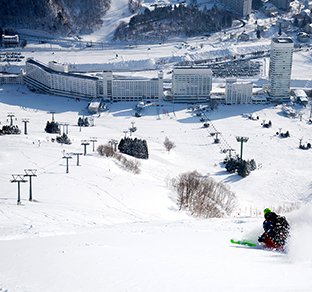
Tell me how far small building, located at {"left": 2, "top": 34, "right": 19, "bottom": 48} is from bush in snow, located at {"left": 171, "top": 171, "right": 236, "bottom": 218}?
9668 cm

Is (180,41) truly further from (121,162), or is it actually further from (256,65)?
(121,162)

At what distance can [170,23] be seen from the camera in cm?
13600

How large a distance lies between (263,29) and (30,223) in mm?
123960

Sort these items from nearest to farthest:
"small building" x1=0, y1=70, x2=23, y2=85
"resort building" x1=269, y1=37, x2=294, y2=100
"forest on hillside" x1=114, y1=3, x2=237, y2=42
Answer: "resort building" x1=269, y1=37, x2=294, y2=100 < "small building" x1=0, y1=70, x2=23, y2=85 < "forest on hillside" x1=114, y1=3, x2=237, y2=42

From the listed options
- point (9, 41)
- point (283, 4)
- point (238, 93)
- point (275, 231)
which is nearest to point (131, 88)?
point (238, 93)

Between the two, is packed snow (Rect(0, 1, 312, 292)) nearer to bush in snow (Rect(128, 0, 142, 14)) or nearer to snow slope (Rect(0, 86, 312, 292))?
snow slope (Rect(0, 86, 312, 292))

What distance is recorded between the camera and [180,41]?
431 feet

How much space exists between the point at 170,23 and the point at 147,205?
109 m

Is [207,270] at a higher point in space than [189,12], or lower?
lower

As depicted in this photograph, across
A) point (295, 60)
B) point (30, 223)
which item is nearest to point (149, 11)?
point (295, 60)

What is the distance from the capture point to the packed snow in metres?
12.5

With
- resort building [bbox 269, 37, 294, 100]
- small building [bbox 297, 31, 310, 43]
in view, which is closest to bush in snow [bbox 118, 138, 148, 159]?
resort building [bbox 269, 37, 294, 100]

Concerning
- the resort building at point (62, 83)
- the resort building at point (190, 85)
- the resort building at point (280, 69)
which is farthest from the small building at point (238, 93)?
the resort building at point (62, 83)

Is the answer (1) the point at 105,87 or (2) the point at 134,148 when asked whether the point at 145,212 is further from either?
(1) the point at 105,87
